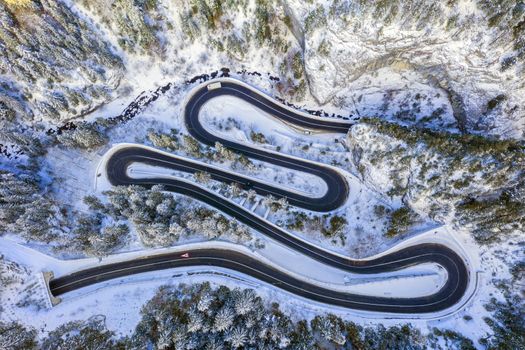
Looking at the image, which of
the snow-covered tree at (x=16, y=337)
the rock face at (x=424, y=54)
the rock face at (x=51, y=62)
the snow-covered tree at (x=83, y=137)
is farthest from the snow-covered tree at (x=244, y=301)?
the rock face at (x=51, y=62)

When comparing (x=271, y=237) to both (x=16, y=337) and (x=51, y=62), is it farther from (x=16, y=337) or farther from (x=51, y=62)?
(x=51, y=62)

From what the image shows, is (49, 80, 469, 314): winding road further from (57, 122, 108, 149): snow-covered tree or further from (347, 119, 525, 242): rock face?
(347, 119, 525, 242): rock face

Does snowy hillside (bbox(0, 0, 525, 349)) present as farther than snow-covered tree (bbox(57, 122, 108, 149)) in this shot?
No

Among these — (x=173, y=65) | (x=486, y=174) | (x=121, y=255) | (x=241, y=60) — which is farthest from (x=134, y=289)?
(x=486, y=174)

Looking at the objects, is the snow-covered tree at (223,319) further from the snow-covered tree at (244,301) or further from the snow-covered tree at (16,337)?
the snow-covered tree at (16,337)

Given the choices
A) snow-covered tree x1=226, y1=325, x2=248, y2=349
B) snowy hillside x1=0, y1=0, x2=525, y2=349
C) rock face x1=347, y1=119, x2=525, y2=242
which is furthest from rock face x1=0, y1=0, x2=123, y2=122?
rock face x1=347, y1=119, x2=525, y2=242

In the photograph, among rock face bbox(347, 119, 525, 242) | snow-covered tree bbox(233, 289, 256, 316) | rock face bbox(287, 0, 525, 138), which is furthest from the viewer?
rock face bbox(347, 119, 525, 242)

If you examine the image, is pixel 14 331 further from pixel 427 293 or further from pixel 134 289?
pixel 427 293
